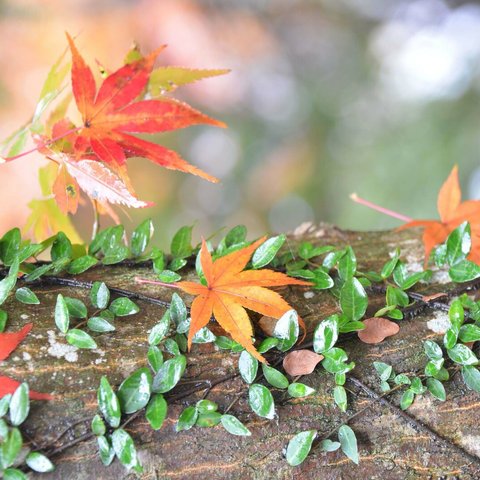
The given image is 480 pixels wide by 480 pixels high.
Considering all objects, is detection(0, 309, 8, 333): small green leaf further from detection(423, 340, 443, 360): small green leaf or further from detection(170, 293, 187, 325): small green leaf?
detection(423, 340, 443, 360): small green leaf

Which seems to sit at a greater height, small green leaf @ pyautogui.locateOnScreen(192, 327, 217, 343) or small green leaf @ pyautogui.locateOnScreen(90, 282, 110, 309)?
small green leaf @ pyautogui.locateOnScreen(90, 282, 110, 309)

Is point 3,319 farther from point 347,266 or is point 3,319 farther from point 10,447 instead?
point 347,266

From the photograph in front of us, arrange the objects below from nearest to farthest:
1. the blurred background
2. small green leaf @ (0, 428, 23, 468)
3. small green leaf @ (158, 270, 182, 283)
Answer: small green leaf @ (0, 428, 23, 468) < small green leaf @ (158, 270, 182, 283) < the blurred background

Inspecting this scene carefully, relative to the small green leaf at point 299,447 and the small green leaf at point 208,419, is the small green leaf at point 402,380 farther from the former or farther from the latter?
the small green leaf at point 208,419

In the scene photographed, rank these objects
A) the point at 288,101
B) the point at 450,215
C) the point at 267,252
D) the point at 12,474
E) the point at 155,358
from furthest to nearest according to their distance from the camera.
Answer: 1. the point at 288,101
2. the point at 450,215
3. the point at 267,252
4. the point at 155,358
5. the point at 12,474

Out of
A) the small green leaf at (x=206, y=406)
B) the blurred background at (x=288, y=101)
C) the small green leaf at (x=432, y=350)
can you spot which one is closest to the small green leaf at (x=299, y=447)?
the small green leaf at (x=206, y=406)

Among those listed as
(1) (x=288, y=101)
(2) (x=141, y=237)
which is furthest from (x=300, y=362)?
(1) (x=288, y=101)

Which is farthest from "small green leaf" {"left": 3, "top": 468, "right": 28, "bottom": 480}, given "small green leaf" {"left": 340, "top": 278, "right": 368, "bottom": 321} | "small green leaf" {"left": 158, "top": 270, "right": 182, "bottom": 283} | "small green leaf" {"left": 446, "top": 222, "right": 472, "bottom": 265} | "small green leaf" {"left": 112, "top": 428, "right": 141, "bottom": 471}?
"small green leaf" {"left": 446, "top": 222, "right": 472, "bottom": 265}
